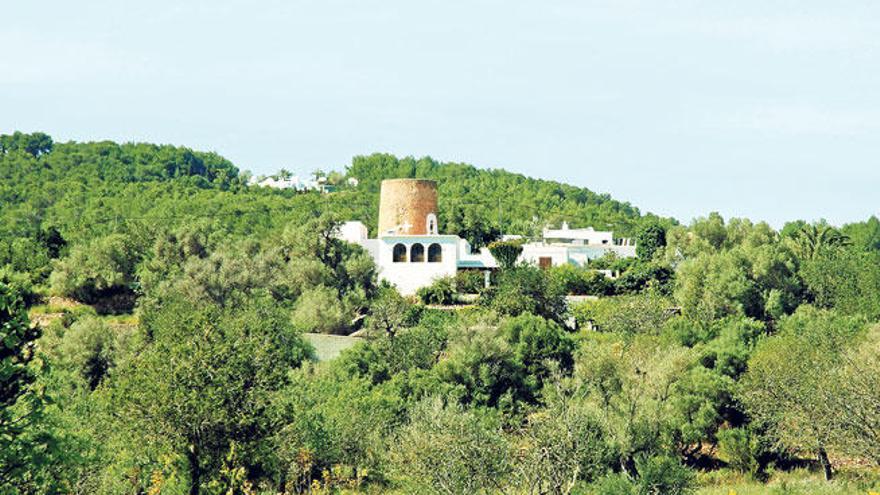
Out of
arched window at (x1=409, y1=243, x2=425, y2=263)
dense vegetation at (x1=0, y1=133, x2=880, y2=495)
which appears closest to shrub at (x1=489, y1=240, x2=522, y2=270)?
dense vegetation at (x1=0, y1=133, x2=880, y2=495)

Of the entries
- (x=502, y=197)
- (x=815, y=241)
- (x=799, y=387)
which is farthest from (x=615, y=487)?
(x=502, y=197)

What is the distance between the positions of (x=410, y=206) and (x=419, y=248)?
4372mm

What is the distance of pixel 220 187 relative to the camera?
94.1 meters

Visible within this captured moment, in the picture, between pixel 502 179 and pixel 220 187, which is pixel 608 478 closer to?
pixel 220 187

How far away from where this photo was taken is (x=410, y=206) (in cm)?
5825

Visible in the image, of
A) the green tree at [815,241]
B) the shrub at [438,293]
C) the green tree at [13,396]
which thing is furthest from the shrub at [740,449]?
the green tree at [815,241]

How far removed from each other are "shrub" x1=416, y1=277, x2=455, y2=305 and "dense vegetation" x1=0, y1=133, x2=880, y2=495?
0.28 feet

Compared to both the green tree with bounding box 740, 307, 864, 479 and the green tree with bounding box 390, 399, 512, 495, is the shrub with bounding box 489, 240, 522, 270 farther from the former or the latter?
the green tree with bounding box 390, 399, 512, 495

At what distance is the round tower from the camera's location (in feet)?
190

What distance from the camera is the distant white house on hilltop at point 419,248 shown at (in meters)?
53.7

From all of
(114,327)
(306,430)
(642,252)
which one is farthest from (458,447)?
(642,252)

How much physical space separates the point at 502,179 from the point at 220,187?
26667 mm

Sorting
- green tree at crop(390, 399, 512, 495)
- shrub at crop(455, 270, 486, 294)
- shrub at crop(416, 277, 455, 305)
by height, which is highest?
shrub at crop(455, 270, 486, 294)

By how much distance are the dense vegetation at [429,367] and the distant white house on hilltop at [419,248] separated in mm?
2233
